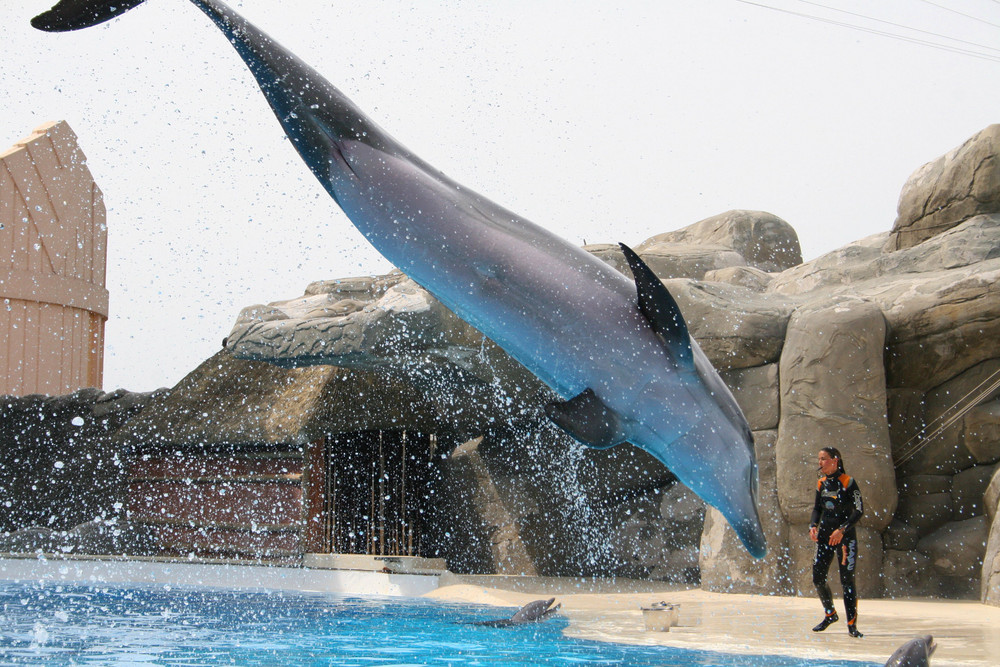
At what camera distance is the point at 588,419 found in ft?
6.77

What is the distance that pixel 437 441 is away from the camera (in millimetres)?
11023

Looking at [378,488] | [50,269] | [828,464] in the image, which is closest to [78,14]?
[828,464]

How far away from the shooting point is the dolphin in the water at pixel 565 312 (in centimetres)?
209

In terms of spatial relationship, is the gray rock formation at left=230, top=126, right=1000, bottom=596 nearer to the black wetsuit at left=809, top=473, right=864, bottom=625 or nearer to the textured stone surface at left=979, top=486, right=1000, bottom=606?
the textured stone surface at left=979, top=486, right=1000, bottom=606

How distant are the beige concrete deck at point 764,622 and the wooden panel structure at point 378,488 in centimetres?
222

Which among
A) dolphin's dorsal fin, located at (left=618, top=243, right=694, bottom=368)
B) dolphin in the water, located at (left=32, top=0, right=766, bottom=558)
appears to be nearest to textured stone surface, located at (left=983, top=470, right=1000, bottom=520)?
dolphin in the water, located at (left=32, top=0, right=766, bottom=558)

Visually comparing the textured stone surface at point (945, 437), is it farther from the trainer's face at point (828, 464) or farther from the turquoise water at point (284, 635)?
the turquoise water at point (284, 635)

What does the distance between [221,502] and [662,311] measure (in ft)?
32.2

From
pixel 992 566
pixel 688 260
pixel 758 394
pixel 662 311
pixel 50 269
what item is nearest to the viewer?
pixel 662 311

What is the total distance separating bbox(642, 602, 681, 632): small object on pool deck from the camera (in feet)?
18.3

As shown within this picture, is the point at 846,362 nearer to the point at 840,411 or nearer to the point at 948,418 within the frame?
the point at 840,411

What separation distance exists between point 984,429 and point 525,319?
6.92m

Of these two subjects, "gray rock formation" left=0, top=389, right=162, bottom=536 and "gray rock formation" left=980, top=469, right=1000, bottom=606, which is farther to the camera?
"gray rock formation" left=0, top=389, right=162, bottom=536

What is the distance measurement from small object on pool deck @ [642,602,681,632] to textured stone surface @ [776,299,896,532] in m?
2.17
